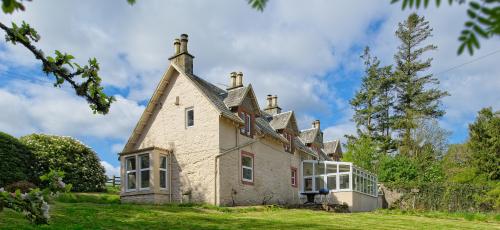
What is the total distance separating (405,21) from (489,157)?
2343cm

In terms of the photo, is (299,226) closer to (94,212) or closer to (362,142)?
(94,212)

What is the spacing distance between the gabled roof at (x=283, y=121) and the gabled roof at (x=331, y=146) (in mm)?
11899

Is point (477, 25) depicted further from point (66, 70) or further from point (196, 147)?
point (196, 147)

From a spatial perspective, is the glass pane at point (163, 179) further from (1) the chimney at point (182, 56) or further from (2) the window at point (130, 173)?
(1) the chimney at point (182, 56)

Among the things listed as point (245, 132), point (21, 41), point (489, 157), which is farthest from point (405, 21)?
point (21, 41)

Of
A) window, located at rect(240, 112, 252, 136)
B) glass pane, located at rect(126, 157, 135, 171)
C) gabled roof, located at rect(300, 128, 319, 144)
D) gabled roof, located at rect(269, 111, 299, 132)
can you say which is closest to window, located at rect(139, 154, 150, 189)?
glass pane, located at rect(126, 157, 135, 171)

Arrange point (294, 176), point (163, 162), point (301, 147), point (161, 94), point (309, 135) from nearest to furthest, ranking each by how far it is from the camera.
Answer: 1. point (163, 162)
2. point (161, 94)
3. point (294, 176)
4. point (301, 147)
5. point (309, 135)

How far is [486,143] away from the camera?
122 feet

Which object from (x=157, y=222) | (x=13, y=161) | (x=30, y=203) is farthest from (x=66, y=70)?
(x=13, y=161)

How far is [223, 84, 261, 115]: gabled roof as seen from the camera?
26984 millimetres

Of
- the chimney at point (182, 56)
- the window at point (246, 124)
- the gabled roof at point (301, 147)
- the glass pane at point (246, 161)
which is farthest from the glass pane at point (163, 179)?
the gabled roof at point (301, 147)

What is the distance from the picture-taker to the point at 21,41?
6.32m

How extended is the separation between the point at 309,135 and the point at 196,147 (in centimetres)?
1511

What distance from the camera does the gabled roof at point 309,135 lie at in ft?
127
